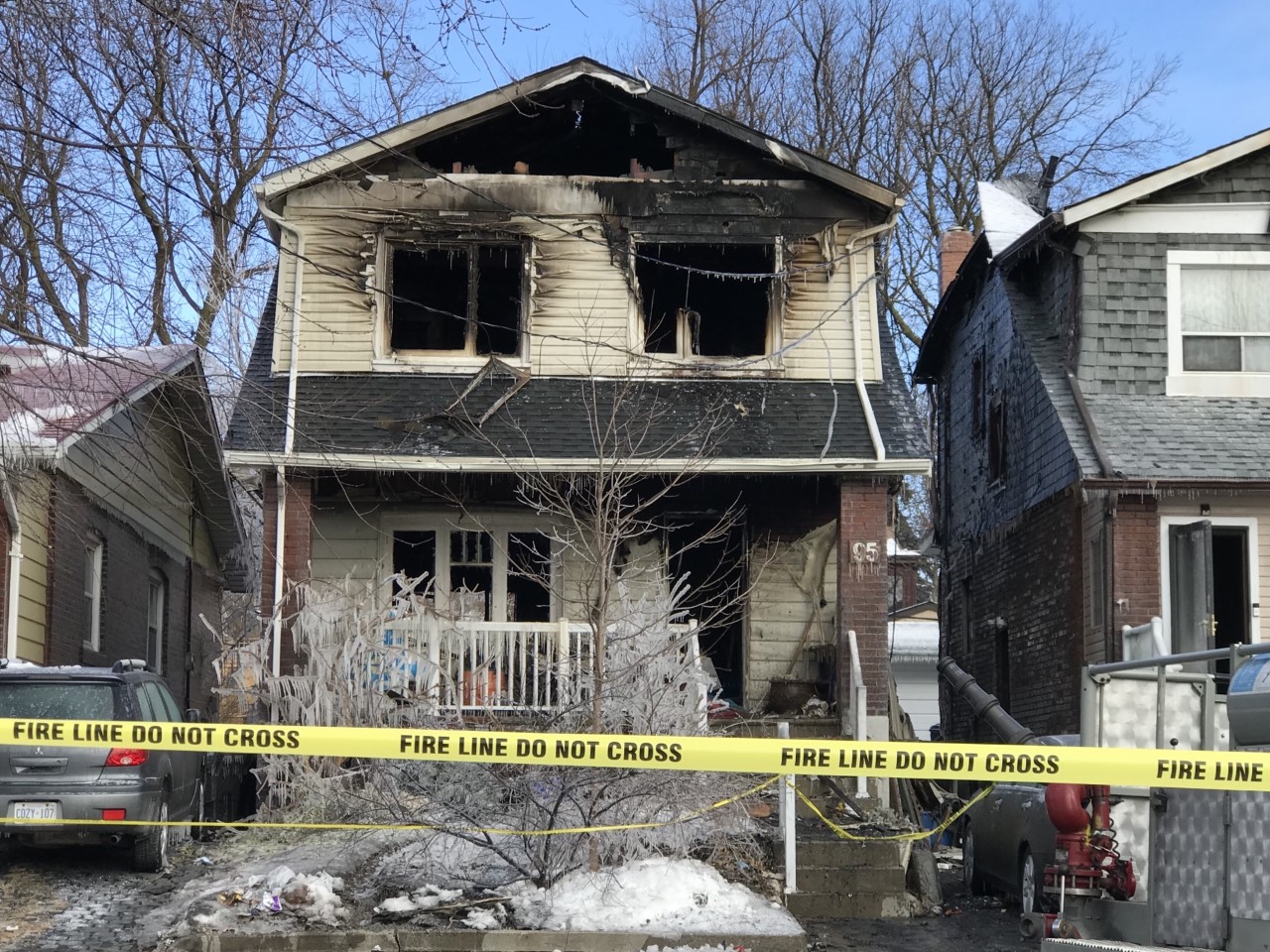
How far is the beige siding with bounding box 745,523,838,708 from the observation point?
679 inches

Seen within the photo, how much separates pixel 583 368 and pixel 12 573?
6239mm

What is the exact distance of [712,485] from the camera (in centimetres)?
1712

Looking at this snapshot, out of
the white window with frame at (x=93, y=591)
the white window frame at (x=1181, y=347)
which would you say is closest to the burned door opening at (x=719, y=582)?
the white window frame at (x=1181, y=347)

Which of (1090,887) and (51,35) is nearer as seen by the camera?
(1090,887)

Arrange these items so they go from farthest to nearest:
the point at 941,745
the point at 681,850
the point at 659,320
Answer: the point at 659,320 < the point at 681,850 < the point at 941,745

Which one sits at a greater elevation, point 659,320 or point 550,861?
point 659,320

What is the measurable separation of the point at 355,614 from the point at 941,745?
701cm

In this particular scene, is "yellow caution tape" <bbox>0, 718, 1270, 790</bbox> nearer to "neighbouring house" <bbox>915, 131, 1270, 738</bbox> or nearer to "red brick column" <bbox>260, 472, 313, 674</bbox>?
"red brick column" <bbox>260, 472, 313, 674</bbox>

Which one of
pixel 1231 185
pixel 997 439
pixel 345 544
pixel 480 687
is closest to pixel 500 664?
pixel 480 687

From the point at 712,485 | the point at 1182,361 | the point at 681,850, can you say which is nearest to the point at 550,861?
the point at 681,850

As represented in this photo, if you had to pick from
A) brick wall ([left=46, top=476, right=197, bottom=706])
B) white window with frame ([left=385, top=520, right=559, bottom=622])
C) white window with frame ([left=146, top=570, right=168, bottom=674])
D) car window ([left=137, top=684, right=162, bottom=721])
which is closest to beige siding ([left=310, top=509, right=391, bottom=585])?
white window with frame ([left=385, top=520, right=559, bottom=622])

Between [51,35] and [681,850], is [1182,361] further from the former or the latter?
[51,35]

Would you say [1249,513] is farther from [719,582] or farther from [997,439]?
[719,582]

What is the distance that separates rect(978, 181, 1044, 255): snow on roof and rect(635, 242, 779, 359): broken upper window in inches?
141
